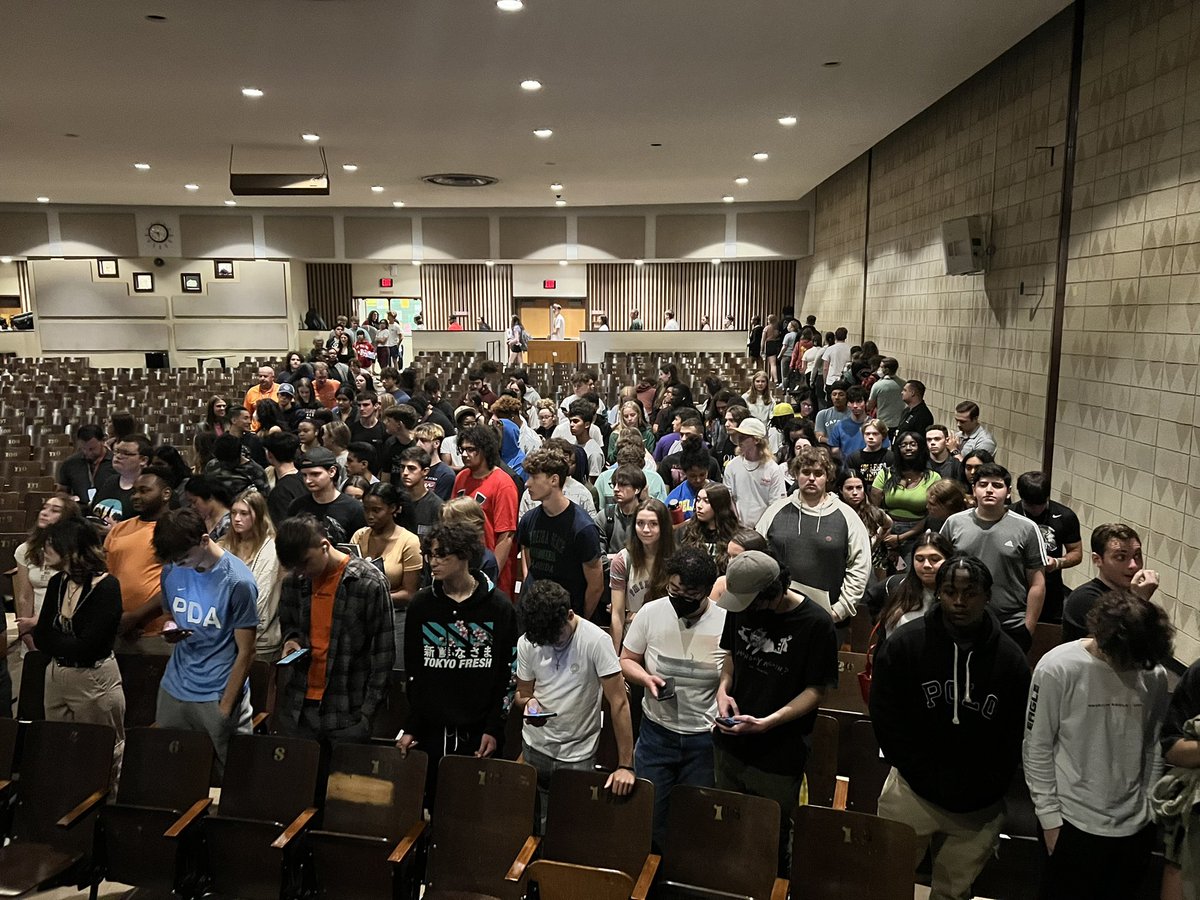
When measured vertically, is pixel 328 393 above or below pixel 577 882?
above

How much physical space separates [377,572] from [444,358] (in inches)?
560

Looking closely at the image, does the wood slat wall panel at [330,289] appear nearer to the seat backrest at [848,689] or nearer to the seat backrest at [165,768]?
the seat backrest at [165,768]

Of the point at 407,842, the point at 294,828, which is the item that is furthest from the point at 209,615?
the point at 407,842

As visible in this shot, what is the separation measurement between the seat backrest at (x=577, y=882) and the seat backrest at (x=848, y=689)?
61.3 inches

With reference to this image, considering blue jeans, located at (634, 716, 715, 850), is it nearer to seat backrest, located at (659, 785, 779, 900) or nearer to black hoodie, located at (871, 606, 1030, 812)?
seat backrest, located at (659, 785, 779, 900)

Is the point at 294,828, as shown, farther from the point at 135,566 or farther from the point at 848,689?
the point at 848,689

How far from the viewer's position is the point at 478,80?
816 centimetres

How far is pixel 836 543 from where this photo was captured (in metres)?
4.16

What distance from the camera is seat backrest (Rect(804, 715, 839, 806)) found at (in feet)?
10.9

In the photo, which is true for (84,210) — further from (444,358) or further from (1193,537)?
(1193,537)

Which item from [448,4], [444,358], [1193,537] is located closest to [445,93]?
[448,4]

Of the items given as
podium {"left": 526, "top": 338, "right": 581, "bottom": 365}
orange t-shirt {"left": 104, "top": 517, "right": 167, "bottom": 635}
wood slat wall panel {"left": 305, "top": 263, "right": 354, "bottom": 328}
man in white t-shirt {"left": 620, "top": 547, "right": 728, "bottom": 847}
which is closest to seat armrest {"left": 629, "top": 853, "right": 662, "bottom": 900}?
man in white t-shirt {"left": 620, "top": 547, "right": 728, "bottom": 847}

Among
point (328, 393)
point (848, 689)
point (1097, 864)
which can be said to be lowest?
point (848, 689)

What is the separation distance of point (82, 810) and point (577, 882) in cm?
188
